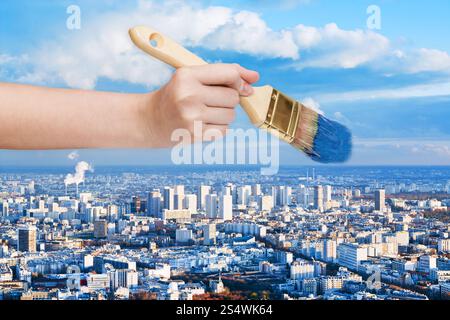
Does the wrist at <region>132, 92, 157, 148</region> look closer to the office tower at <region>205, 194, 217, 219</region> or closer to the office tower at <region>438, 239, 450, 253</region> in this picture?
the office tower at <region>205, 194, 217, 219</region>

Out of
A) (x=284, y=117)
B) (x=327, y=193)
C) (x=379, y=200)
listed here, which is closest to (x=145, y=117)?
(x=284, y=117)

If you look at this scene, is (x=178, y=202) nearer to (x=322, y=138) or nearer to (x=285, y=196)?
(x=285, y=196)

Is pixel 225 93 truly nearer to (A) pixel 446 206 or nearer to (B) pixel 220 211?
(B) pixel 220 211
